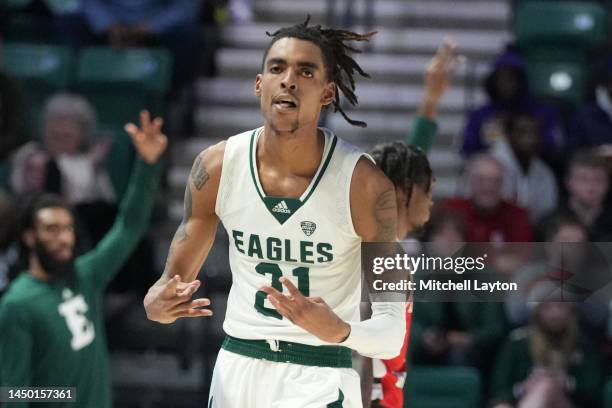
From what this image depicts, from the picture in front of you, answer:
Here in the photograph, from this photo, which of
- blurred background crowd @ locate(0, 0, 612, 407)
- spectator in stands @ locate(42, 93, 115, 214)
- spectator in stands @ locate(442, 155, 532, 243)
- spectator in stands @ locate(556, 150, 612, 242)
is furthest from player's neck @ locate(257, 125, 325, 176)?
spectator in stands @ locate(42, 93, 115, 214)

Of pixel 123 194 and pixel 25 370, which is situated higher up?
pixel 123 194

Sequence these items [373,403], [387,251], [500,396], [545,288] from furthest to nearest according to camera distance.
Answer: [500,396], [545,288], [373,403], [387,251]

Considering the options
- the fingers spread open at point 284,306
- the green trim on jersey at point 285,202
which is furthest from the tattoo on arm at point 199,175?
the fingers spread open at point 284,306

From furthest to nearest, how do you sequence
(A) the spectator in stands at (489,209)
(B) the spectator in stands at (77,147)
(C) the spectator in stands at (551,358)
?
1. (B) the spectator in stands at (77,147)
2. (A) the spectator in stands at (489,209)
3. (C) the spectator in stands at (551,358)

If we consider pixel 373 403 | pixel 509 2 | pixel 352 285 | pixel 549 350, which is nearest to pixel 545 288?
pixel 549 350

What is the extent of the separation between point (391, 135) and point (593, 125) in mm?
1416

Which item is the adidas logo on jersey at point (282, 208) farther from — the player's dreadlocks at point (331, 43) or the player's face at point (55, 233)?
the player's face at point (55, 233)

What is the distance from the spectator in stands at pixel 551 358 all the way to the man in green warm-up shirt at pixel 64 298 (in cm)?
213

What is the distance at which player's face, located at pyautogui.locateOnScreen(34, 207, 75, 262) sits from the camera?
5.43 meters

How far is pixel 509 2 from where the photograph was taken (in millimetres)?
9266

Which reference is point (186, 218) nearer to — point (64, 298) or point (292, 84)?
point (292, 84)

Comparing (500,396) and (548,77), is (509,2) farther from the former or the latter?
(500,396)

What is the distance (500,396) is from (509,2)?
3.83 meters

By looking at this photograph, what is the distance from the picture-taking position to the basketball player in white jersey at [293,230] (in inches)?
153
